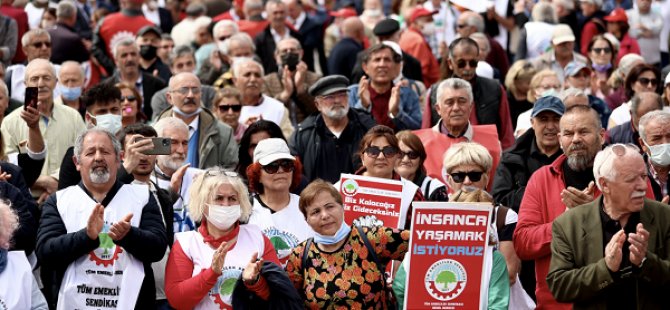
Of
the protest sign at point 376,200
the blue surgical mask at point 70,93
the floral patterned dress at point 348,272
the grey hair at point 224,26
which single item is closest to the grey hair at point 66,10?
the grey hair at point 224,26

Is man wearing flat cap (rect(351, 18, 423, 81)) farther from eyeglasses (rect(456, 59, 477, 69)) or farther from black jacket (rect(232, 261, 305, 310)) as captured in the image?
black jacket (rect(232, 261, 305, 310))

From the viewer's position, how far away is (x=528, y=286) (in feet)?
33.6

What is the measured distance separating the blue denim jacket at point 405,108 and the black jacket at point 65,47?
16.6 ft

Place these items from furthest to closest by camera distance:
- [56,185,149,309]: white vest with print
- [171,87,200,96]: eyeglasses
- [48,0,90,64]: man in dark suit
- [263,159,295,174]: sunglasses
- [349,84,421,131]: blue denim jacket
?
[48,0,90,64]: man in dark suit, [349,84,421,131]: blue denim jacket, [171,87,200,96]: eyeglasses, [263,159,295,174]: sunglasses, [56,185,149,309]: white vest with print

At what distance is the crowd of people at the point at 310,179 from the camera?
8.62 meters

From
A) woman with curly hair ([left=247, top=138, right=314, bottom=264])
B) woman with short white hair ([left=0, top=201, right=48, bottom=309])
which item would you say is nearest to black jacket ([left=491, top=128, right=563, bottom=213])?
woman with curly hair ([left=247, top=138, right=314, bottom=264])

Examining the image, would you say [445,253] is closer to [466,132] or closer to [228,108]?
[466,132]

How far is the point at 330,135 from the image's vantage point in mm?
12156

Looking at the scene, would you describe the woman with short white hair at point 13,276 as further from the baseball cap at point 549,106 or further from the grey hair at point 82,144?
the baseball cap at point 549,106

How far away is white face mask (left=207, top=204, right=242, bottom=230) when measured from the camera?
899 centimetres

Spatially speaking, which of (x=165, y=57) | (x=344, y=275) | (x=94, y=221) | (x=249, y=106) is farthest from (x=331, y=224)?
(x=165, y=57)

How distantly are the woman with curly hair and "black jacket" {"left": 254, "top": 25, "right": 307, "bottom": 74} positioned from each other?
6.99 m

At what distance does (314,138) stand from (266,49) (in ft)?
18.2

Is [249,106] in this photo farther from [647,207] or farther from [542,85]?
[647,207]
